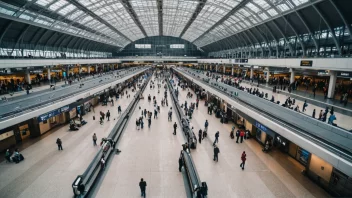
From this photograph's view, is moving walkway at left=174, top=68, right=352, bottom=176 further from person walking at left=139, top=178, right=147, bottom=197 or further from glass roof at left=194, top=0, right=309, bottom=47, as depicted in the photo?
glass roof at left=194, top=0, right=309, bottom=47

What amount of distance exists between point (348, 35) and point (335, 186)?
20.7 metres

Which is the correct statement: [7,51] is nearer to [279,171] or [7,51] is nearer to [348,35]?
[279,171]

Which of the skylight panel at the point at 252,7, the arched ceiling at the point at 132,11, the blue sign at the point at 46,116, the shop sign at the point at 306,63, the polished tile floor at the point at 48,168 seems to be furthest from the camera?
the skylight panel at the point at 252,7

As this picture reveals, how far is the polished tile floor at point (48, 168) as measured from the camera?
822 centimetres

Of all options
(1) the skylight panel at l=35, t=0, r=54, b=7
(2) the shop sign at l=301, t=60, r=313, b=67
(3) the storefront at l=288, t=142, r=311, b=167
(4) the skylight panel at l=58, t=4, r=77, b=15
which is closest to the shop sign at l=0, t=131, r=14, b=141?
(3) the storefront at l=288, t=142, r=311, b=167

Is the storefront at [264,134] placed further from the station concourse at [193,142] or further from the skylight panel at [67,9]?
the skylight panel at [67,9]

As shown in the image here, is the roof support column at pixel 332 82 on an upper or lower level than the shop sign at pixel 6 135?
upper

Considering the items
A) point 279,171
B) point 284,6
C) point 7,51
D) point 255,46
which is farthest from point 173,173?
point 255,46

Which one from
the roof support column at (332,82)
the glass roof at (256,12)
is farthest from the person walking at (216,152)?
the glass roof at (256,12)

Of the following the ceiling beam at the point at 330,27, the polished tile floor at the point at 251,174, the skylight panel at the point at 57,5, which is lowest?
the polished tile floor at the point at 251,174

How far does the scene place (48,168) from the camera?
9.98 meters

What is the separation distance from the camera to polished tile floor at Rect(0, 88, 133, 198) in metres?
8.22

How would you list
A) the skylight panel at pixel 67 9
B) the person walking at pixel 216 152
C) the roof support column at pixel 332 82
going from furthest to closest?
1. the skylight panel at pixel 67 9
2. the roof support column at pixel 332 82
3. the person walking at pixel 216 152

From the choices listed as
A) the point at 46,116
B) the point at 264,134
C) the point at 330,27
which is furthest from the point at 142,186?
the point at 330,27
